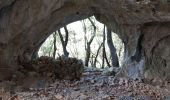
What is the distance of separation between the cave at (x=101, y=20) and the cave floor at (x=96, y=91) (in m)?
1.02

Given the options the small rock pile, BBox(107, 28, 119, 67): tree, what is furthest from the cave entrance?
the small rock pile

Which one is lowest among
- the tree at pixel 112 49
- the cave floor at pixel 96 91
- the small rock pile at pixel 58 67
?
the cave floor at pixel 96 91

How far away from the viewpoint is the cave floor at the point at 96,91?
8.19 metres

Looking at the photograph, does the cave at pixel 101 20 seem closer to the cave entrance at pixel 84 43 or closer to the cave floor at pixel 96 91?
the cave floor at pixel 96 91

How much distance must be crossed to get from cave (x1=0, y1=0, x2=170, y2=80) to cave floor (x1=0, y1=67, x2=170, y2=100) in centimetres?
102

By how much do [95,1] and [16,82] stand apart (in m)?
3.47

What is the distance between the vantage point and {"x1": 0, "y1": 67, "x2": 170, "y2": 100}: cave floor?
819 centimetres

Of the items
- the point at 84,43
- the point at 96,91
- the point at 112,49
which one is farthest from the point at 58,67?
the point at 84,43

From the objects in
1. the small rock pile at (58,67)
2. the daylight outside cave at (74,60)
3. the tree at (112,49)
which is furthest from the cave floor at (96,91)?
the tree at (112,49)

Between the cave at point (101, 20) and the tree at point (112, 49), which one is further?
the tree at point (112, 49)

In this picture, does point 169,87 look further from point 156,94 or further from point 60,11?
point 60,11

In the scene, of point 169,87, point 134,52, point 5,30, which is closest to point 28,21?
point 5,30

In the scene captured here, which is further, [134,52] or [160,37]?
[134,52]

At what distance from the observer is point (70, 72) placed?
Answer: 11.4 meters
